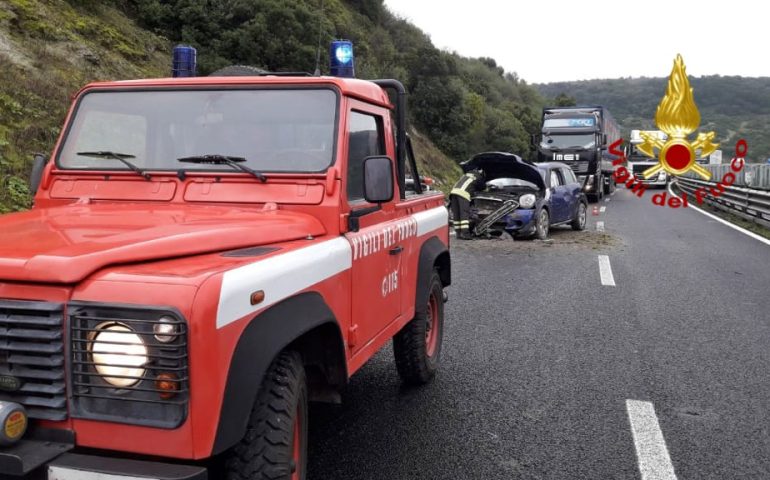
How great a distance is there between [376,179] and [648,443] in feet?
7.57

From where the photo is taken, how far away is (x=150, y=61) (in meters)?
18.0

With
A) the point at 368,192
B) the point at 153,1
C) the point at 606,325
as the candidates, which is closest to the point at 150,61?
the point at 153,1

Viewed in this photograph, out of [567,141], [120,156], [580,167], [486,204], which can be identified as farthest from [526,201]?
[567,141]

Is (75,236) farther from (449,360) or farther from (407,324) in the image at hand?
(449,360)

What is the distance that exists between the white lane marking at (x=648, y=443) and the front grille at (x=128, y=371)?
8.63 ft

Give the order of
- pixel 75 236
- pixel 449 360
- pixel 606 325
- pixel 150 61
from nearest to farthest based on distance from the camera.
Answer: pixel 75 236 → pixel 449 360 → pixel 606 325 → pixel 150 61

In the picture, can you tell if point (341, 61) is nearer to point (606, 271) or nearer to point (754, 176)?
point (606, 271)

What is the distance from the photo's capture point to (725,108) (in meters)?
47.3

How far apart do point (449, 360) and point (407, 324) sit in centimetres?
107

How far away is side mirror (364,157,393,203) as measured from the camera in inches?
133

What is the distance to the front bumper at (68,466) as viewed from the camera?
202 cm

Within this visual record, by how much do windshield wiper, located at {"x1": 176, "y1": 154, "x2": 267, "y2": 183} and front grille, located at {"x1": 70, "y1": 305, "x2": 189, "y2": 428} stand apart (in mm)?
1459

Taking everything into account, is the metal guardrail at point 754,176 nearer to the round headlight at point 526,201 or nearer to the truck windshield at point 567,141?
the truck windshield at point 567,141

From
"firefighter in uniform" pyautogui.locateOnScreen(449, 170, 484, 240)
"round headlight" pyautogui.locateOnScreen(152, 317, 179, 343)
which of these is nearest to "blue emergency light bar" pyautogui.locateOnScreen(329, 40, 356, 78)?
"round headlight" pyautogui.locateOnScreen(152, 317, 179, 343)
